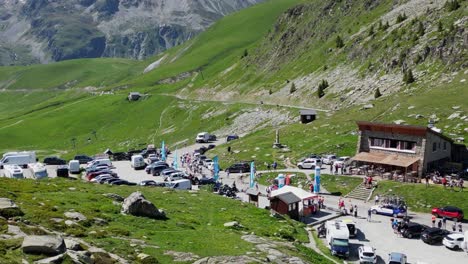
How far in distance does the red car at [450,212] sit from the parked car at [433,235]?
289 inches

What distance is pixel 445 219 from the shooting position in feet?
191

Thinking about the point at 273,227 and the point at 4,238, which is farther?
the point at 273,227

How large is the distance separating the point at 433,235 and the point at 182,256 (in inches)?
1207

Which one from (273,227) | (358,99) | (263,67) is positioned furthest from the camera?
(263,67)

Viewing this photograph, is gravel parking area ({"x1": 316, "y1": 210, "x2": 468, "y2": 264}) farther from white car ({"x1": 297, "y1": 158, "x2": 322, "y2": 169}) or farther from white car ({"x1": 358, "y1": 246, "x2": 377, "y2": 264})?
white car ({"x1": 297, "y1": 158, "x2": 322, "y2": 169})

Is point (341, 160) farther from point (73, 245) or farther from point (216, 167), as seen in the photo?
point (73, 245)

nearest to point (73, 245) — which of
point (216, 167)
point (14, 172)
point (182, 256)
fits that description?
point (182, 256)

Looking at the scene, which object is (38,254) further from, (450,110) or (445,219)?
(450,110)

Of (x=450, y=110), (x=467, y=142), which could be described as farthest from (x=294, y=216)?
(x=450, y=110)

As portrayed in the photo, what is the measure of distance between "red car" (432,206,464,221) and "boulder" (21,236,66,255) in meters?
47.7

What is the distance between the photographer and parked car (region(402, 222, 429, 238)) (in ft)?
175

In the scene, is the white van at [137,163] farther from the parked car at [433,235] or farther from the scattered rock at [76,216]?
the parked car at [433,235]

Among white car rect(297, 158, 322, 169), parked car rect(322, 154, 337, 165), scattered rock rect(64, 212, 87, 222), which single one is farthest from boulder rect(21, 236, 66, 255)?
parked car rect(322, 154, 337, 165)

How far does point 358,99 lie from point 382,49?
21.4m
